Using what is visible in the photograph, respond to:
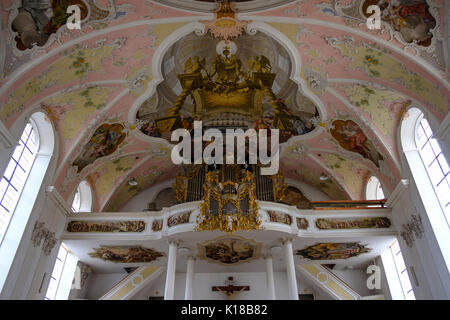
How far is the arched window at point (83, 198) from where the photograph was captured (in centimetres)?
1658

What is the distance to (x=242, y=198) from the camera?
44.1 ft

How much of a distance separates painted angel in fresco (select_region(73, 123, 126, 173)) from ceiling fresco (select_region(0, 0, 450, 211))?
2.3 inches

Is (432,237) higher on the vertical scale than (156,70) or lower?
lower

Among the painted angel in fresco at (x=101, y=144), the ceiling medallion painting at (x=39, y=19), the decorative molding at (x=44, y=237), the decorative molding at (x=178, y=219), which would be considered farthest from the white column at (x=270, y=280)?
the ceiling medallion painting at (x=39, y=19)

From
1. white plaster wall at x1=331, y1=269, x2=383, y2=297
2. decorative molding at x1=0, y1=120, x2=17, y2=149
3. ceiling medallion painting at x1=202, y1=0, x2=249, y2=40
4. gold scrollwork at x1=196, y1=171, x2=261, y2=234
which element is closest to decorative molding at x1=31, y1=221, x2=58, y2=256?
decorative molding at x1=0, y1=120, x2=17, y2=149

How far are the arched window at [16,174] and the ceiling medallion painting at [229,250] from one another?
7506 millimetres

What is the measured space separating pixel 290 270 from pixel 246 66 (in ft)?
27.8

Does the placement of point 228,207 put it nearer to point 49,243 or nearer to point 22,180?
point 49,243

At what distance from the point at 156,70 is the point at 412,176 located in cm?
1042

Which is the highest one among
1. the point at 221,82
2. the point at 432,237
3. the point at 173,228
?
the point at 221,82

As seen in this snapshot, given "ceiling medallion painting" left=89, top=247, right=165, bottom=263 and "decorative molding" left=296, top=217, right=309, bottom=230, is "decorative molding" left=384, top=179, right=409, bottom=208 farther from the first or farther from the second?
"ceiling medallion painting" left=89, top=247, right=165, bottom=263

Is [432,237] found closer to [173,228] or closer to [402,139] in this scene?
[402,139]

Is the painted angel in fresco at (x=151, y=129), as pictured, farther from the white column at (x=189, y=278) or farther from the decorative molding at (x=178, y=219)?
the white column at (x=189, y=278)

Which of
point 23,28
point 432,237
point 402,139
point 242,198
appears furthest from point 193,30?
point 432,237
